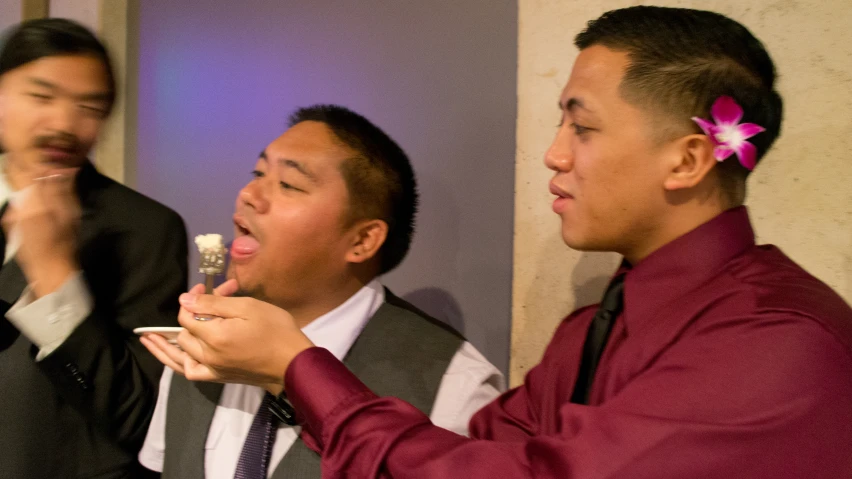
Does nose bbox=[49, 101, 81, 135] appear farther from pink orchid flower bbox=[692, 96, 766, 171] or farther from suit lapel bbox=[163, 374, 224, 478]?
pink orchid flower bbox=[692, 96, 766, 171]

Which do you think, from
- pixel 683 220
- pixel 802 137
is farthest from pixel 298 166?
pixel 802 137

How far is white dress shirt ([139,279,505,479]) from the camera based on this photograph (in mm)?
1187

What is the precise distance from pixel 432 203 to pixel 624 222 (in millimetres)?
788

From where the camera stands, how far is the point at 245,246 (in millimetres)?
1281

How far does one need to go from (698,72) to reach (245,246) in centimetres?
83

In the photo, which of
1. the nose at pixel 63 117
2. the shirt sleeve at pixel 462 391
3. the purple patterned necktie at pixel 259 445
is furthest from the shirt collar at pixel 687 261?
the nose at pixel 63 117

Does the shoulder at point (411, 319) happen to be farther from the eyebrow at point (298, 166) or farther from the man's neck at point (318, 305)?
the eyebrow at point (298, 166)

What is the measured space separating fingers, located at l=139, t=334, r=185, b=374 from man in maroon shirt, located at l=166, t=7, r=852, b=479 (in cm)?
5

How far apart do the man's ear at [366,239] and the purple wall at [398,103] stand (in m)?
0.33

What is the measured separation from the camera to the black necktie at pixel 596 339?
996mm

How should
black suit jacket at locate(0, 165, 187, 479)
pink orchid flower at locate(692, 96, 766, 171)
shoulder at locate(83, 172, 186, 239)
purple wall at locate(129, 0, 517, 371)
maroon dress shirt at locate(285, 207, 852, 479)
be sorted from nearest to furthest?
1. maroon dress shirt at locate(285, 207, 852, 479)
2. pink orchid flower at locate(692, 96, 766, 171)
3. black suit jacket at locate(0, 165, 187, 479)
4. shoulder at locate(83, 172, 186, 239)
5. purple wall at locate(129, 0, 517, 371)

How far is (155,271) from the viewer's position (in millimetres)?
1415

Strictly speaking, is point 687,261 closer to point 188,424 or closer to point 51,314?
point 188,424

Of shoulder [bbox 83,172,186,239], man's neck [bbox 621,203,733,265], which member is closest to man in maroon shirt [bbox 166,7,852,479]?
man's neck [bbox 621,203,733,265]
